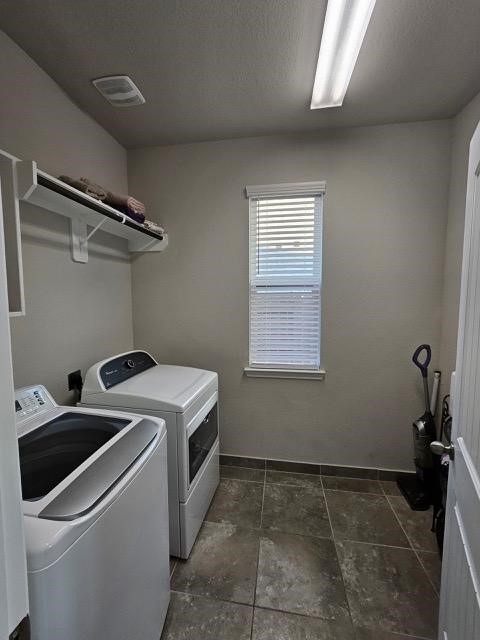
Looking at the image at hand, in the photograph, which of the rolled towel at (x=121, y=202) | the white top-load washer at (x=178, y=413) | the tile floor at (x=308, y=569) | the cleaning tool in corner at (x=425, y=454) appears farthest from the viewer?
the cleaning tool in corner at (x=425, y=454)

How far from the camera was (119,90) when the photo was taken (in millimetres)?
1633

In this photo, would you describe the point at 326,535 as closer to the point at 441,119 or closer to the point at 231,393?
the point at 231,393

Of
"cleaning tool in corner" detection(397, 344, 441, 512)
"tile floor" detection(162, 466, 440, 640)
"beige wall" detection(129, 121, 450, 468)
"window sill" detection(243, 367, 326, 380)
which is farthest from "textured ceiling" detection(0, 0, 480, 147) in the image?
"tile floor" detection(162, 466, 440, 640)

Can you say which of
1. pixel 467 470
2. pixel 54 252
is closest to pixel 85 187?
pixel 54 252

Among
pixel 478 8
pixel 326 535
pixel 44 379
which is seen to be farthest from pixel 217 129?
pixel 326 535

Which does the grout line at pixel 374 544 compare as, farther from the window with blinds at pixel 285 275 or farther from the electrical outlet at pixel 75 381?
the electrical outlet at pixel 75 381

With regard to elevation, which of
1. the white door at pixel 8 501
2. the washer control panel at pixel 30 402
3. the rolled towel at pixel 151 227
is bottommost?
the washer control panel at pixel 30 402

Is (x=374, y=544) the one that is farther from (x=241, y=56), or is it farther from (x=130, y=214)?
(x=241, y=56)

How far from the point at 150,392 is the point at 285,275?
1.30 m

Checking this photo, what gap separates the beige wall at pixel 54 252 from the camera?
136 centimetres

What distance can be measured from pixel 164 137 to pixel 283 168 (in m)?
0.93

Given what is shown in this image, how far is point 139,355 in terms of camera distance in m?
2.07

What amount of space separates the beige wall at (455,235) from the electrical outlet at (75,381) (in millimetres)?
2376

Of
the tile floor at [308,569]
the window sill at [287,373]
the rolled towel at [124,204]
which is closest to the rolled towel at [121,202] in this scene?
the rolled towel at [124,204]
